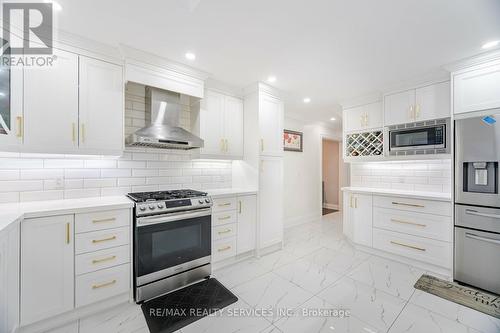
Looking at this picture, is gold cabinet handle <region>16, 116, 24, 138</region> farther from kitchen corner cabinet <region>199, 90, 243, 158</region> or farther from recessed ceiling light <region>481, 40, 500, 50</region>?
recessed ceiling light <region>481, 40, 500, 50</region>

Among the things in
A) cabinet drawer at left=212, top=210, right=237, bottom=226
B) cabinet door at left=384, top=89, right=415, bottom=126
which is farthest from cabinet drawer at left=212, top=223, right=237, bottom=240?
cabinet door at left=384, top=89, right=415, bottom=126

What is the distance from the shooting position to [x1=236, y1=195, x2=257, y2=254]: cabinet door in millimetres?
2965

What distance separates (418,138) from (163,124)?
3.52 metres

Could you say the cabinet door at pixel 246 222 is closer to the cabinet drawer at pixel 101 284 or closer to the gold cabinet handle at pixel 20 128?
the cabinet drawer at pixel 101 284

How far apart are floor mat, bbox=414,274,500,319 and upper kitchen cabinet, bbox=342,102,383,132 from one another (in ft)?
7.33

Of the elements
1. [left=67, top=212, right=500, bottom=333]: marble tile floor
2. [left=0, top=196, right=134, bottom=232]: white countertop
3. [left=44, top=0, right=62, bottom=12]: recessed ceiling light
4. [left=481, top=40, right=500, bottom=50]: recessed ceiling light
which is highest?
[left=44, top=0, right=62, bottom=12]: recessed ceiling light

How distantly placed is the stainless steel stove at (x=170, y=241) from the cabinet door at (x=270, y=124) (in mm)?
1282

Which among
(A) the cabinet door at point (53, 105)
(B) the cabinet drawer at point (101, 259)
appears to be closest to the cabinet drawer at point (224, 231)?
(B) the cabinet drawer at point (101, 259)

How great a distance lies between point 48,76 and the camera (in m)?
1.94

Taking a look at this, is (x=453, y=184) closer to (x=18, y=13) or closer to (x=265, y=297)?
(x=265, y=297)

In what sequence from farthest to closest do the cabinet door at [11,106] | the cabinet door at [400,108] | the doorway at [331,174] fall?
the doorway at [331,174] < the cabinet door at [400,108] < the cabinet door at [11,106]

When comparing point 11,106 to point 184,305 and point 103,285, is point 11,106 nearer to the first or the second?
point 103,285

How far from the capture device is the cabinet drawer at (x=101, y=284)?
1829 millimetres

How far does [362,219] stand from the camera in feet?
11.1
